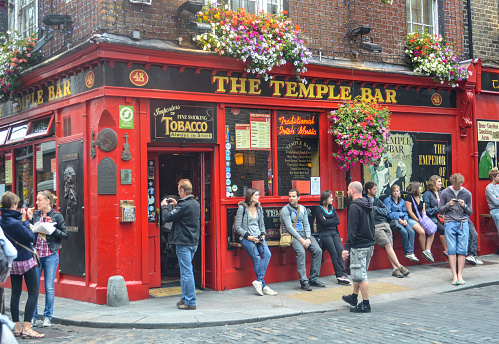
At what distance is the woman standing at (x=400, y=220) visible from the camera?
38.7 ft

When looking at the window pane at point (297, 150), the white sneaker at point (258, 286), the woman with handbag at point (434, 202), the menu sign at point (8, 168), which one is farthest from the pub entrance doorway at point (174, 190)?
the woman with handbag at point (434, 202)

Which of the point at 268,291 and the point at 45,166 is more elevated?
the point at 45,166

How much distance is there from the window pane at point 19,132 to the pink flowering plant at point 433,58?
890cm

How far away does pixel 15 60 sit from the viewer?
1176cm

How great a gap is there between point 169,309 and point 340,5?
753 cm

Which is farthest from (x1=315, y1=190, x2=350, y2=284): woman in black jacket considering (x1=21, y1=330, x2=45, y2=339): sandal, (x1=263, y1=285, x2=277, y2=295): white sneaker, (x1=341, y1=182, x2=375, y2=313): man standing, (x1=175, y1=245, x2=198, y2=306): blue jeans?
(x1=21, y1=330, x2=45, y2=339): sandal

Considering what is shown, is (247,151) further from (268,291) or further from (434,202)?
(434,202)

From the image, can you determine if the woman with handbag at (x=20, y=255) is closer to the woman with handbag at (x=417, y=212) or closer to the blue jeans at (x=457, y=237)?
the blue jeans at (x=457, y=237)

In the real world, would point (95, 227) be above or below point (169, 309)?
above

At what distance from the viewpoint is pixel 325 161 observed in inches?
463

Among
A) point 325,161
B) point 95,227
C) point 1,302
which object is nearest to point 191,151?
point 95,227

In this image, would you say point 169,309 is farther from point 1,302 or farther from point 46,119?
point 46,119

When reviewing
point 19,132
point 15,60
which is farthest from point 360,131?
point 19,132

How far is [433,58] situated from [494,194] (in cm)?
350
